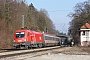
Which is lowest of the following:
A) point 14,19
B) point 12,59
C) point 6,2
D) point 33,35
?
point 12,59

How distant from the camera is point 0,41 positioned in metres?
51.5

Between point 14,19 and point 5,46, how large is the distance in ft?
66.2

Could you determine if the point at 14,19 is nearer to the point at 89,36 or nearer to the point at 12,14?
the point at 12,14

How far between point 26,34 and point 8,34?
47.7 feet

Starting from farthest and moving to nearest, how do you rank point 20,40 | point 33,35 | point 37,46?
1. point 37,46
2. point 33,35
3. point 20,40

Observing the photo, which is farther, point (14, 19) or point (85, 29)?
point (85, 29)

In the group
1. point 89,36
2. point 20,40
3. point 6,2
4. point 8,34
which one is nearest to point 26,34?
point 20,40

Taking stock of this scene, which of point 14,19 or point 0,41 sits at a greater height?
point 14,19

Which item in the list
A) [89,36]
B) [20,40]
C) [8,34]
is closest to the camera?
[20,40]

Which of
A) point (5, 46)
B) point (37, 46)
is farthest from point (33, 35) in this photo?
point (5, 46)

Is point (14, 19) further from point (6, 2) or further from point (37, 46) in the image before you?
point (37, 46)

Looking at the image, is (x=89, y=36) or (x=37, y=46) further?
(x=89, y=36)

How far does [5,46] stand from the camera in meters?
53.2

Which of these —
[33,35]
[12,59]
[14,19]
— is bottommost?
[12,59]
